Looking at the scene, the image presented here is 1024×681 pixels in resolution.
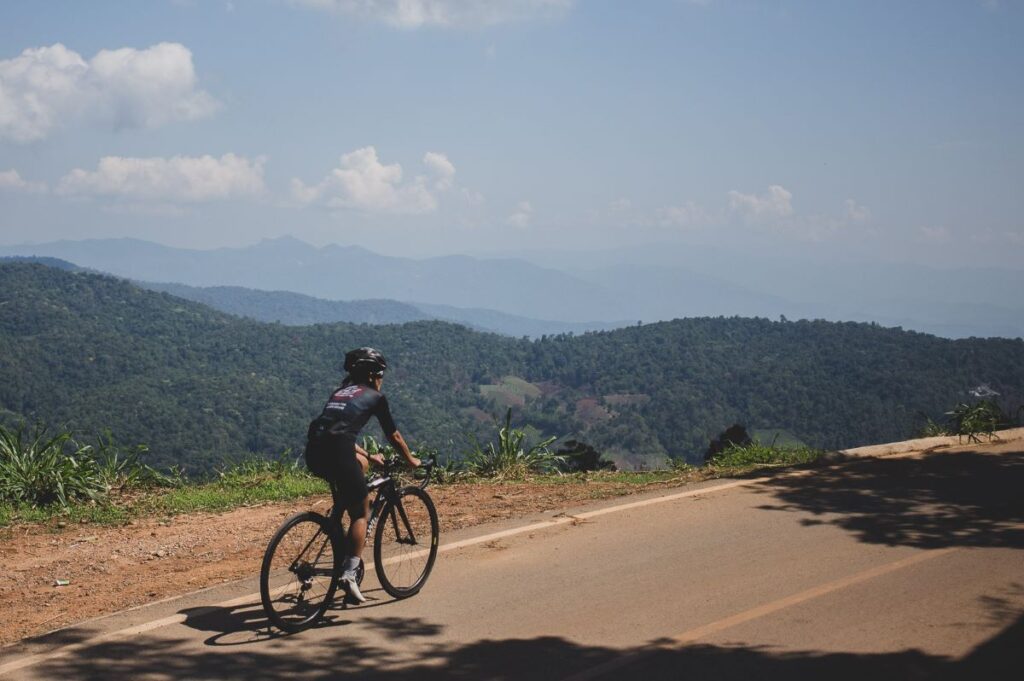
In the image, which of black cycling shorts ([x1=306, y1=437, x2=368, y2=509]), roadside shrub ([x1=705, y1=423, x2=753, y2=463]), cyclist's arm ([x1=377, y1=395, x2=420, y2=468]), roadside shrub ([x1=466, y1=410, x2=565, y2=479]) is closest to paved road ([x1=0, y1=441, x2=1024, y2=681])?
black cycling shorts ([x1=306, y1=437, x2=368, y2=509])

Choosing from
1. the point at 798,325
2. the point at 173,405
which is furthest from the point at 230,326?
the point at 798,325

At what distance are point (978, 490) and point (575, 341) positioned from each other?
114007 mm

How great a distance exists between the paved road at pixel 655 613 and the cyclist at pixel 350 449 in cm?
50

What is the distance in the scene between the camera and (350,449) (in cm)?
551

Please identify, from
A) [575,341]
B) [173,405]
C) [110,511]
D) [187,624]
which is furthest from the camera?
[575,341]

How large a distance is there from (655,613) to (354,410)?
236cm

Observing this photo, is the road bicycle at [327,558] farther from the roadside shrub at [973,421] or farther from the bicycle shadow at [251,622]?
the roadside shrub at [973,421]

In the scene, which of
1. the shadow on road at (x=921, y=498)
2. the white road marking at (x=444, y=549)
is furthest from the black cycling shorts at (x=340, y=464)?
the shadow on road at (x=921, y=498)

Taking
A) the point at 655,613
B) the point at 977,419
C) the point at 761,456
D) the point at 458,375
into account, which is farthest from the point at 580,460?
the point at 458,375

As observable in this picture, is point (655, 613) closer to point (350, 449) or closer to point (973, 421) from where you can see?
point (350, 449)

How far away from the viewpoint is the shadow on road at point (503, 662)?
4.59 metres

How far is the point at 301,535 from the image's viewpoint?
547 centimetres

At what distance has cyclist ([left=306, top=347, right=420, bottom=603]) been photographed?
547cm

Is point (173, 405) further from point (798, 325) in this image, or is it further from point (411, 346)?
point (798, 325)
